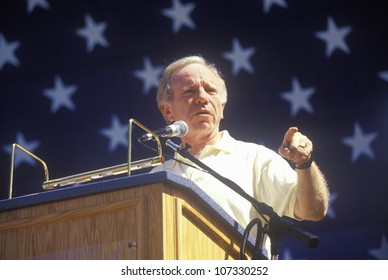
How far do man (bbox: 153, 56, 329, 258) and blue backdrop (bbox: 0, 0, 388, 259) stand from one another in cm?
53

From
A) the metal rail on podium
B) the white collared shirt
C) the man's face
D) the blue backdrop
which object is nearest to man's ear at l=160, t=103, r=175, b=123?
the man's face

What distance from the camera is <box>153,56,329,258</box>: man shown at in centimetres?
271

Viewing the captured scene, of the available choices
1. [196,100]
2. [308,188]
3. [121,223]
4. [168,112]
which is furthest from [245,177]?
[121,223]

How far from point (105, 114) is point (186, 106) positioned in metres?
1.00

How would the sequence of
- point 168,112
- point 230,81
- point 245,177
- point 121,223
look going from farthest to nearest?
point 230,81 < point 168,112 < point 245,177 < point 121,223

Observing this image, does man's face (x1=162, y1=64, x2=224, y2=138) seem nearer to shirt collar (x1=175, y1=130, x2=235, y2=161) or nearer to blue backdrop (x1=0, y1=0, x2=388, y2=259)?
shirt collar (x1=175, y1=130, x2=235, y2=161)

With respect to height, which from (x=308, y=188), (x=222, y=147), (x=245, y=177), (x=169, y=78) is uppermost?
(x=169, y=78)

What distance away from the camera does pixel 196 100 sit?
3344 millimetres

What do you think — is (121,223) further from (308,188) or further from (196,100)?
(196,100)

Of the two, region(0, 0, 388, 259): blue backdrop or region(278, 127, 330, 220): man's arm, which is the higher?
region(0, 0, 388, 259): blue backdrop

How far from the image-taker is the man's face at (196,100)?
10.8 feet

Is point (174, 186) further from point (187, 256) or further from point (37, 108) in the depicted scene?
point (37, 108)

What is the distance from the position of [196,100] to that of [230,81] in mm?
691

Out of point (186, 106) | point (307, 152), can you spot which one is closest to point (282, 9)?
point (186, 106)
